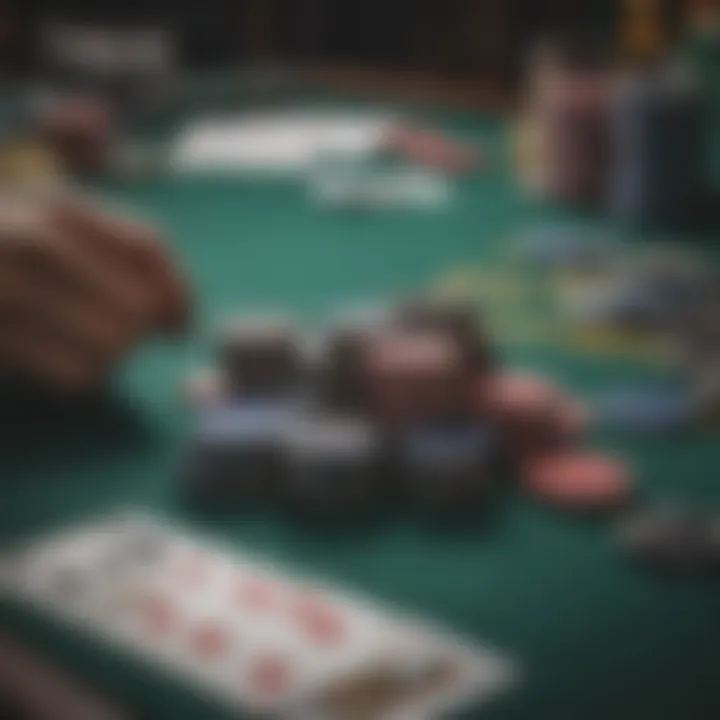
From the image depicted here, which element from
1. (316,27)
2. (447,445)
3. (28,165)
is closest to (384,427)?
(447,445)

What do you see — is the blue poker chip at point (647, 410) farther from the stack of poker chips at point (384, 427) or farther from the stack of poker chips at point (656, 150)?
the stack of poker chips at point (656, 150)

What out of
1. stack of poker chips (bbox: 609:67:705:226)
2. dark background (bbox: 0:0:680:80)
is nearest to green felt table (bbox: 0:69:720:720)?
stack of poker chips (bbox: 609:67:705:226)

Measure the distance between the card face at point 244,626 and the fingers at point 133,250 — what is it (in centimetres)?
25

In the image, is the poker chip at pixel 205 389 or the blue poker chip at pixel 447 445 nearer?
the blue poker chip at pixel 447 445

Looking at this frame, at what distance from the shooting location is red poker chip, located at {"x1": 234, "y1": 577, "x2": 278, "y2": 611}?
86 cm

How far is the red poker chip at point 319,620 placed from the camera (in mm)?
823

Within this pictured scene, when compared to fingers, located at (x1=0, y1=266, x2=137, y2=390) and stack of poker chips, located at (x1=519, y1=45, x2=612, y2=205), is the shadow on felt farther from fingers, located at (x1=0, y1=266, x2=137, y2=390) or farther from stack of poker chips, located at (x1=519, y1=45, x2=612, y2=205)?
stack of poker chips, located at (x1=519, y1=45, x2=612, y2=205)

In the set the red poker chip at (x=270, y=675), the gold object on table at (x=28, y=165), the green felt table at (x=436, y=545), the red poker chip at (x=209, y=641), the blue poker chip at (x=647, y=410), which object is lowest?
the red poker chip at (x=270, y=675)

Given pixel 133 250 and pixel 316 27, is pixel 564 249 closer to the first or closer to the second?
pixel 133 250

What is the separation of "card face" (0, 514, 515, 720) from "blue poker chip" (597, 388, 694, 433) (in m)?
0.29

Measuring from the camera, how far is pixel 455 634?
827 millimetres

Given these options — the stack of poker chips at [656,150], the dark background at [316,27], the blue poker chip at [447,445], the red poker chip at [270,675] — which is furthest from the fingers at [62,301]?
the dark background at [316,27]

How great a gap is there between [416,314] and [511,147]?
0.74 m

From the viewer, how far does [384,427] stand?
3.33 ft
